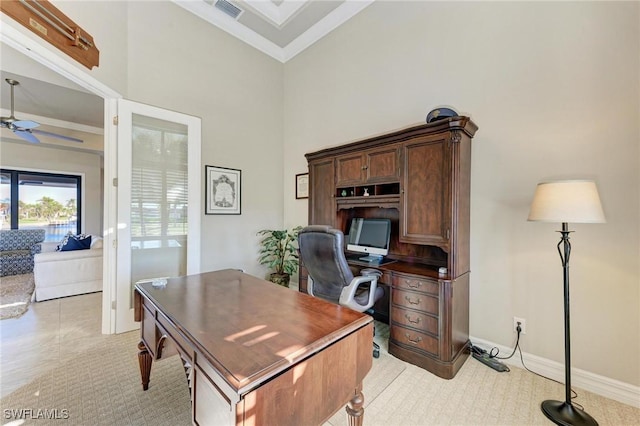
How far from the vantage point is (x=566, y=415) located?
1.58m

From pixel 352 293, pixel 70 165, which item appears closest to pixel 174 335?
pixel 352 293

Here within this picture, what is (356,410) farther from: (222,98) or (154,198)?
(222,98)

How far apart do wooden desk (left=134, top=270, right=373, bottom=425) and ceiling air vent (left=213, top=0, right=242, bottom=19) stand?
11.9 feet

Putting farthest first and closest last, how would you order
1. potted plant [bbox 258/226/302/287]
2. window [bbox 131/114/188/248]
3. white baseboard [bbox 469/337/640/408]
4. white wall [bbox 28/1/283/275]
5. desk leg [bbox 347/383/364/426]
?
potted plant [bbox 258/226/302/287], window [bbox 131/114/188/248], white wall [bbox 28/1/283/275], white baseboard [bbox 469/337/640/408], desk leg [bbox 347/383/364/426]

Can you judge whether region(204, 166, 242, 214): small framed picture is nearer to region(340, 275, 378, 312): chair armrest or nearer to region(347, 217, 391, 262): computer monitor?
region(347, 217, 391, 262): computer monitor

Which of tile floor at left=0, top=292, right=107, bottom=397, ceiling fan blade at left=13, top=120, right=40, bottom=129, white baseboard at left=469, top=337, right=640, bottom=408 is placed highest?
ceiling fan blade at left=13, top=120, right=40, bottom=129

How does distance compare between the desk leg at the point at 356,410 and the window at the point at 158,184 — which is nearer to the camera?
the desk leg at the point at 356,410

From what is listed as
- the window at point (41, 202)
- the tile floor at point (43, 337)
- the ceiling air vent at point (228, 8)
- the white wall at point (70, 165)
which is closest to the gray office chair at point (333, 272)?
the tile floor at point (43, 337)

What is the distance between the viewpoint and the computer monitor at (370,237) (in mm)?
2740

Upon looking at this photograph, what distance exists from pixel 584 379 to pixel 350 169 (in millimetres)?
2529

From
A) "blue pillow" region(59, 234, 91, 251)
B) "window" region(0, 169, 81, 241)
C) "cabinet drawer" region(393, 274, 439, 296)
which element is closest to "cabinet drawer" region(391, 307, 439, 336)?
"cabinet drawer" region(393, 274, 439, 296)

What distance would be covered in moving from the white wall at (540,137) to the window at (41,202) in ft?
24.9

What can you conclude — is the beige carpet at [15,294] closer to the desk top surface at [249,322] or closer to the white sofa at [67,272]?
the white sofa at [67,272]

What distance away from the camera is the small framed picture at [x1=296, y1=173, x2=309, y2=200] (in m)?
3.99
